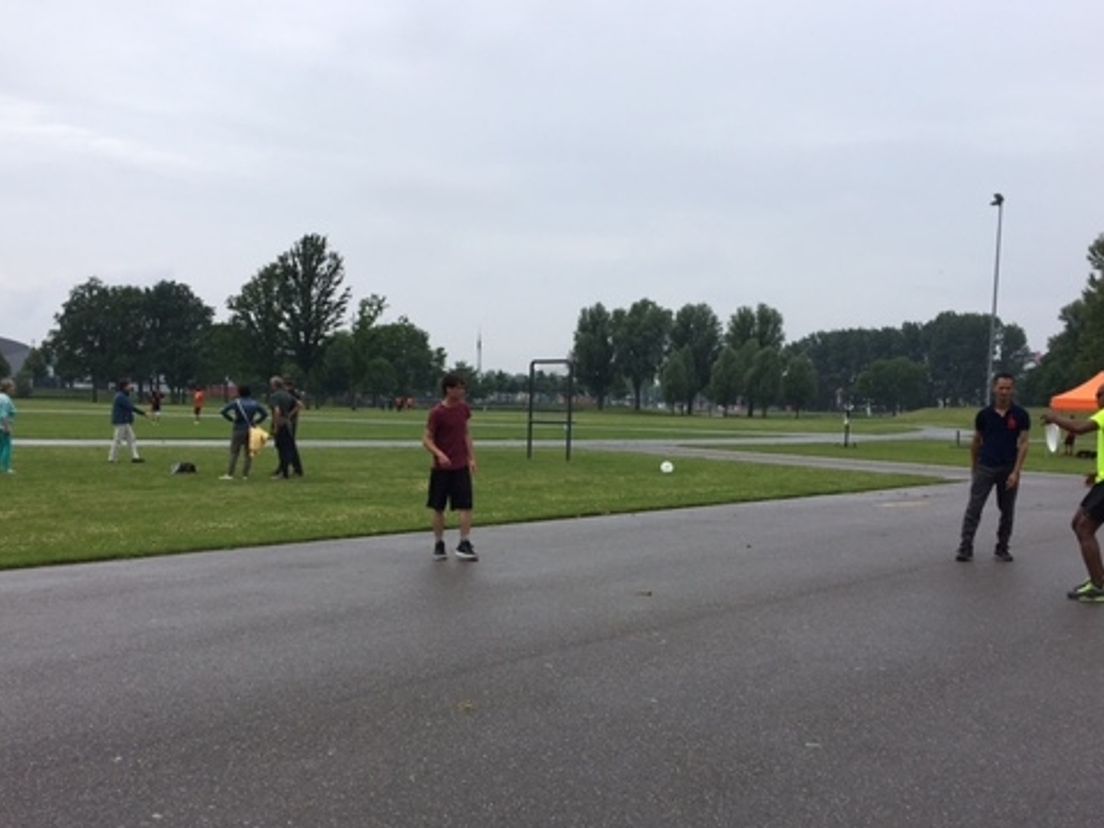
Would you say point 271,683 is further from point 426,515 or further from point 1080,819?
point 426,515

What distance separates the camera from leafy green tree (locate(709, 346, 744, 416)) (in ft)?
359

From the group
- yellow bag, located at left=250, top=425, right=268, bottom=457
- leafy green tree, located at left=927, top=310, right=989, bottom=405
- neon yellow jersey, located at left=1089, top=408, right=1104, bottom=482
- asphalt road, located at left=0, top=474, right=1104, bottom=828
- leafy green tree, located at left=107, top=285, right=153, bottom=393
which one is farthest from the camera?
leafy green tree, located at left=927, top=310, right=989, bottom=405

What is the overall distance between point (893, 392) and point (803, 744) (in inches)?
6271

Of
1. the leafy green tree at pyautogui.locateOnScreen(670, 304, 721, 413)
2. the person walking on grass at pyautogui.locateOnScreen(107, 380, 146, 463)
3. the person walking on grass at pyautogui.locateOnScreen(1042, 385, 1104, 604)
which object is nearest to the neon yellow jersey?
the person walking on grass at pyautogui.locateOnScreen(1042, 385, 1104, 604)

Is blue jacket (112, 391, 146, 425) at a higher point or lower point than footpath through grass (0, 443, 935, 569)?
higher

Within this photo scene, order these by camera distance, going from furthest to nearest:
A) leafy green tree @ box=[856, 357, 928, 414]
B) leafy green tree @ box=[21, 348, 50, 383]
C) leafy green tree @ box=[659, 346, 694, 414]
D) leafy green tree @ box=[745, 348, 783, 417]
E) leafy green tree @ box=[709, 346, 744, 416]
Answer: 1. leafy green tree @ box=[856, 357, 928, 414]
2. leafy green tree @ box=[21, 348, 50, 383]
3. leafy green tree @ box=[659, 346, 694, 414]
4. leafy green tree @ box=[709, 346, 744, 416]
5. leafy green tree @ box=[745, 348, 783, 417]

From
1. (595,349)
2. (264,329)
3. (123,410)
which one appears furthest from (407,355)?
(123,410)

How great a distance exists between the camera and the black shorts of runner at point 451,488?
10031 millimetres

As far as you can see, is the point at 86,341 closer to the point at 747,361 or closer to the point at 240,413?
the point at 747,361

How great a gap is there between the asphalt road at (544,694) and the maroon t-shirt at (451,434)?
102 cm

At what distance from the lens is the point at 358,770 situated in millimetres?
4242

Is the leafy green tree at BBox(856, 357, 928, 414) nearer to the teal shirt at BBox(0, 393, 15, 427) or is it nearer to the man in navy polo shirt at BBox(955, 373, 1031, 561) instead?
the teal shirt at BBox(0, 393, 15, 427)

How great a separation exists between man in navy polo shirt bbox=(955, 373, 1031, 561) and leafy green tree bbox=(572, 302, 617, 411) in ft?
371

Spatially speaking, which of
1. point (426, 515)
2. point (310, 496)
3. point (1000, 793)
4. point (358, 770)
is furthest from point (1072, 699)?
point (310, 496)
